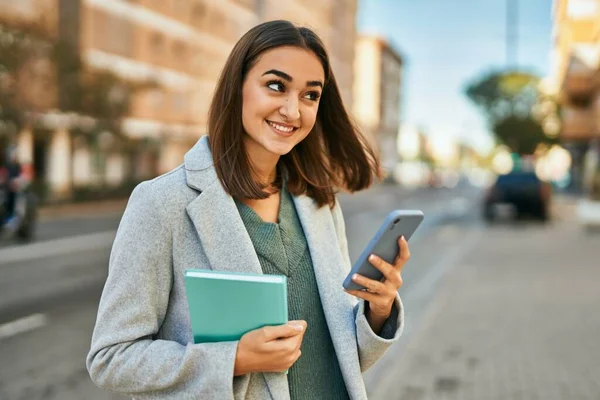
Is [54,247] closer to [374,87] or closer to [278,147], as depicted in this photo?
[278,147]

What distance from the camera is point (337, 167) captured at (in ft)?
7.09

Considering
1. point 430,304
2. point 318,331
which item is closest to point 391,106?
point 430,304

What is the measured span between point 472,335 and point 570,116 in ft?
138

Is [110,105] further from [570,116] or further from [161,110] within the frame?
[570,116]

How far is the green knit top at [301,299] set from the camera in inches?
69.3

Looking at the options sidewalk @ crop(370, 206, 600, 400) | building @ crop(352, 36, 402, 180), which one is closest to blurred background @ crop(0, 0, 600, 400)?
Answer: sidewalk @ crop(370, 206, 600, 400)

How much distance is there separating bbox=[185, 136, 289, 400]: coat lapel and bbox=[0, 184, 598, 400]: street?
3.72m

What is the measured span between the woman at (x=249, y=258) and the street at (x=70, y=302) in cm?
354

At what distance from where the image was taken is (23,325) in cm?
749

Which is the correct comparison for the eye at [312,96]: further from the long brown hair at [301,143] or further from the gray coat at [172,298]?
the gray coat at [172,298]

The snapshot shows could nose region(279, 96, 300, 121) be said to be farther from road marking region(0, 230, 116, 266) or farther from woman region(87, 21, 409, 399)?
road marking region(0, 230, 116, 266)

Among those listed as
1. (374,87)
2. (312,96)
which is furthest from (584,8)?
(374,87)

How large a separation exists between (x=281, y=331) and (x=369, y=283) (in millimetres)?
254

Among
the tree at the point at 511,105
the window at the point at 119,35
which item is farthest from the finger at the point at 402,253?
the tree at the point at 511,105
